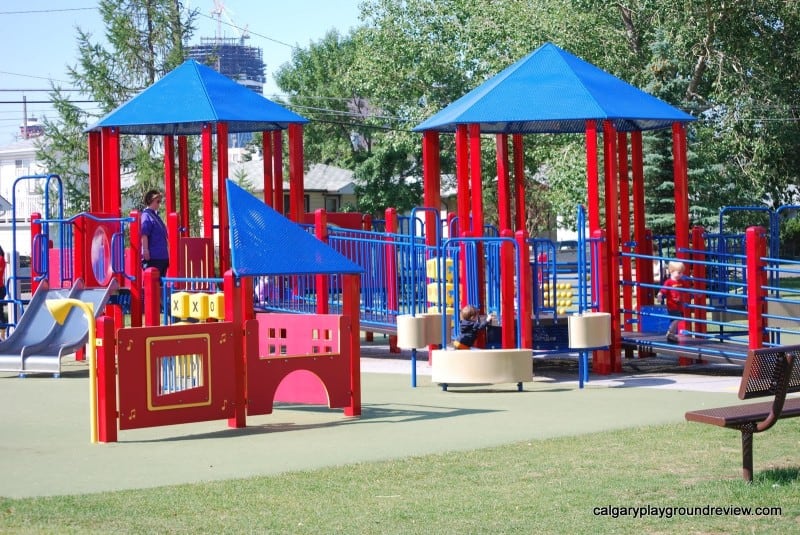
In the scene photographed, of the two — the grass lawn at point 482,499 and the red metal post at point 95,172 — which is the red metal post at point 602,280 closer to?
the grass lawn at point 482,499

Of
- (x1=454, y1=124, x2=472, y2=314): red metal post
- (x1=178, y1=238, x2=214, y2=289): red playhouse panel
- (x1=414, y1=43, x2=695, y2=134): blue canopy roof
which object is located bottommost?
(x1=178, y1=238, x2=214, y2=289): red playhouse panel

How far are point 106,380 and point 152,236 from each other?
6.78 m

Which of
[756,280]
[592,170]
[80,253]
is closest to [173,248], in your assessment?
[80,253]

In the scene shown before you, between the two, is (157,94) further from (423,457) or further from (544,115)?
(423,457)

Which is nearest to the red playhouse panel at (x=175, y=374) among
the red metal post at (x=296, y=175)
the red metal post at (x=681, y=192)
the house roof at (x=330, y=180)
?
the red metal post at (x=681, y=192)

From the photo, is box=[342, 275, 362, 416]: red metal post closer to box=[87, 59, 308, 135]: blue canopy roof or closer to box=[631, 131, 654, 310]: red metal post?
box=[631, 131, 654, 310]: red metal post

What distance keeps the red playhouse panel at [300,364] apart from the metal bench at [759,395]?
4562 millimetres

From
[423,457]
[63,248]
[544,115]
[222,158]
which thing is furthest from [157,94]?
[423,457]

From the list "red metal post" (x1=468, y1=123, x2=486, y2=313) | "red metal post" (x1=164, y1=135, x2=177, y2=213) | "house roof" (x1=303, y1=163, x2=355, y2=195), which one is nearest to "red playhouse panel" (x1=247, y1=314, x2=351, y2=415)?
"red metal post" (x1=468, y1=123, x2=486, y2=313)

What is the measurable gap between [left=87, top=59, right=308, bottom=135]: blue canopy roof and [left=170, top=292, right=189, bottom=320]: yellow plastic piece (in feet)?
10.2

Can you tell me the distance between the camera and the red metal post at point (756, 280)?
14.2 m

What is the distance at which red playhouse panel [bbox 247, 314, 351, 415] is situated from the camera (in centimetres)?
1141

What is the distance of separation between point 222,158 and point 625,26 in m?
22.8

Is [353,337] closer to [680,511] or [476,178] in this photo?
[476,178]
